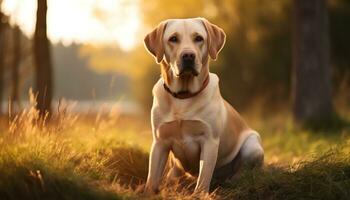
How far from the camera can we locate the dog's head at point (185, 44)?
4.89 m

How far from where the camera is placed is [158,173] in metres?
A: 5.21

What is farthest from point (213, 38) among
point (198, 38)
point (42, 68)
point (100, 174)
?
point (42, 68)

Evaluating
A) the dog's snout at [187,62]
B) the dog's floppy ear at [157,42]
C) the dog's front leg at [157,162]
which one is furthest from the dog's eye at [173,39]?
the dog's front leg at [157,162]

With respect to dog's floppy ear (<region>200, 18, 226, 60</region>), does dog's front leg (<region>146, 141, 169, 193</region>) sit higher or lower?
lower

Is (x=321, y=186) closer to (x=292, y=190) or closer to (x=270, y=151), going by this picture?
(x=292, y=190)

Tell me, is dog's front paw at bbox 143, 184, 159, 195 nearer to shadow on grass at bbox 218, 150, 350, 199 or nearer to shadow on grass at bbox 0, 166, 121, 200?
shadow on grass at bbox 218, 150, 350, 199

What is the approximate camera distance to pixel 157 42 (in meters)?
5.15

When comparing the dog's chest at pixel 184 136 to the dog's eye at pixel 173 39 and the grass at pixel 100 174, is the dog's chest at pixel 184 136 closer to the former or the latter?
the grass at pixel 100 174

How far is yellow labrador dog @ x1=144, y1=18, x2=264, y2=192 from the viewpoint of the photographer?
16.4 feet

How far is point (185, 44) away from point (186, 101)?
20.4 inches

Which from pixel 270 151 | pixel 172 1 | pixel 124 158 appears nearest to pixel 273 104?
pixel 172 1

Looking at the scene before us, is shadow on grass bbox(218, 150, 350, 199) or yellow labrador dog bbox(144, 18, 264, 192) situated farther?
yellow labrador dog bbox(144, 18, 264, 192)

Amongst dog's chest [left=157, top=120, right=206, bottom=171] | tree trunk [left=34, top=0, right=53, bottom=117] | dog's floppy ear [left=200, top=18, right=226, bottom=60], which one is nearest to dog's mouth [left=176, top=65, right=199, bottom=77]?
dog's floppy ear [left=200, top=18, right=226, bottom=60]

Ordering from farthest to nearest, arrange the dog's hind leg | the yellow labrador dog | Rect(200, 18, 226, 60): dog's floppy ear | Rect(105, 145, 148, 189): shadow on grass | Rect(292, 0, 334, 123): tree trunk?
Rect(292, 0, 334, 123): tree trunk
the dog's hind leg
Rect(105, 145, 148, 189): shadow on grass
Rect(200, 18, 226, 60): dog's floppy ear
the yellow labrador dog
